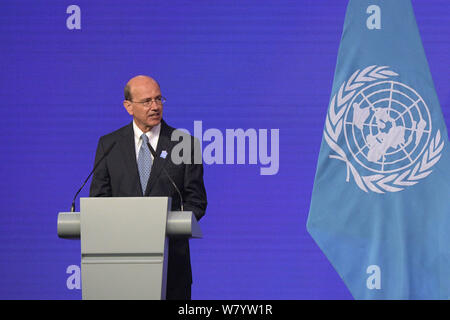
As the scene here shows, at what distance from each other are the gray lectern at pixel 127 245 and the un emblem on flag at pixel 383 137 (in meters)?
1.76

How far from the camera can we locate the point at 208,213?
157 inches

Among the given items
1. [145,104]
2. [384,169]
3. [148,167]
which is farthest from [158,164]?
[384,169]

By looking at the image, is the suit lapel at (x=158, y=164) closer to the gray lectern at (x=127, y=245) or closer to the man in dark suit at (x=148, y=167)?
the man in dark suit at (x=148, y=167)

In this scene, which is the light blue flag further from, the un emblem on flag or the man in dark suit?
the man in dark suit

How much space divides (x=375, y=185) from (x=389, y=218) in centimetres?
20

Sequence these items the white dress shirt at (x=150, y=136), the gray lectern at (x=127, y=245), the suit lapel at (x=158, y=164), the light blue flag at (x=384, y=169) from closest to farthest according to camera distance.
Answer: the gray lectern at (x=127, y=245) → the suit lapel at (x=158, y=164) → the white dress shirt at (x=150, y=136) → the light blue flag at (x=384, y=169)

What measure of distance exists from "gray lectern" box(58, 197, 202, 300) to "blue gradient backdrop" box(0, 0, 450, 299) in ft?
4.96

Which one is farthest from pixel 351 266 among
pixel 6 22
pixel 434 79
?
pixel 6 22

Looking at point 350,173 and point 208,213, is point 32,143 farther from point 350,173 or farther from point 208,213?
point 350,173

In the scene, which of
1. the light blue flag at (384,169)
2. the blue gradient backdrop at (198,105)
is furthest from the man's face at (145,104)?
the light blue flag at (384,169)

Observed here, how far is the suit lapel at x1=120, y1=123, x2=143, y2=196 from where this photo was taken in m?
3.01

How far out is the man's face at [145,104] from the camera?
3.04 m

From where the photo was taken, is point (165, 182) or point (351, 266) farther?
point (351, 266)

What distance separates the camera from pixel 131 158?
10.0 feet
